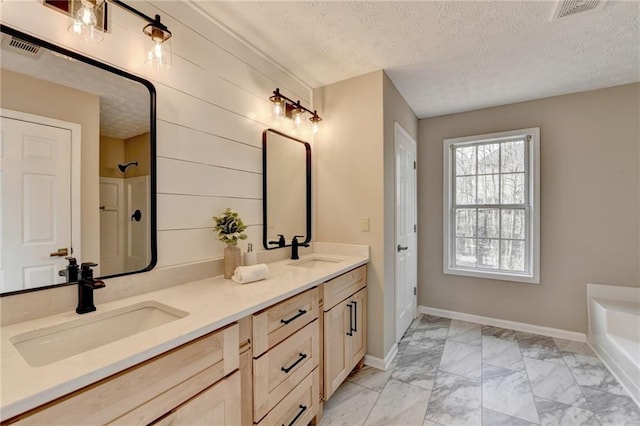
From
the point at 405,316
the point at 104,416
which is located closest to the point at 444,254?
the point at 405,316

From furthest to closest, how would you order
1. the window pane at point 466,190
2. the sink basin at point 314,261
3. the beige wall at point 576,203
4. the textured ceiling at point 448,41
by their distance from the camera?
the window pane at point 466,190 < the beige wall at point 576,203 < the sink basin at point 314,261 < the textured ceiling at point 448,41

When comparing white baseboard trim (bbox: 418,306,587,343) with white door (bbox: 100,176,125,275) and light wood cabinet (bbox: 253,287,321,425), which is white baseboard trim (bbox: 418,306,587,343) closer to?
light wood cabinet (bbox: 253,287,321,425)

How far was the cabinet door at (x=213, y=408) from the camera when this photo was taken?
0.92m

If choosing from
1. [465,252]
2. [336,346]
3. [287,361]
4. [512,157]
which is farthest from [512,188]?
[287,361]

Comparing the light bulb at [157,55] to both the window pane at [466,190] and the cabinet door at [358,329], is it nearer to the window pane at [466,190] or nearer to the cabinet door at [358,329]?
the cabinet door at [358,329]

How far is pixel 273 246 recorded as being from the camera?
216cm

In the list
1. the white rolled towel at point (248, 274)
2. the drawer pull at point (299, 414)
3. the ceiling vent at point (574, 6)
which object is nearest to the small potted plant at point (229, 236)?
the white rolled towel at point (248, 274)

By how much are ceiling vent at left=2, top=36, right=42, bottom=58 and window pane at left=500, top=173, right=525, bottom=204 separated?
3.63m

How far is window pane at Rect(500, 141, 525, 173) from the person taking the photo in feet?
9.78

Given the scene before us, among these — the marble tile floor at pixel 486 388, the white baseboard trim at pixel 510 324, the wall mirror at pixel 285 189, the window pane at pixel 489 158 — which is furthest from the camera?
the window pane at pixel 489 158

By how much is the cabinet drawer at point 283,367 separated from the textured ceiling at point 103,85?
3.97ft

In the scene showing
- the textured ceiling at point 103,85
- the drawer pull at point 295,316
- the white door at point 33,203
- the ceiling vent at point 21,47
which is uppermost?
the ceiling vent at point 21,47

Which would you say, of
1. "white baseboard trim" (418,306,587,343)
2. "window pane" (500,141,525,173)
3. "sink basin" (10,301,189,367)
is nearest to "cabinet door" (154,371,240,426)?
"sink basin" (10,301,189,367)

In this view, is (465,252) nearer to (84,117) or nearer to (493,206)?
(493,206)
